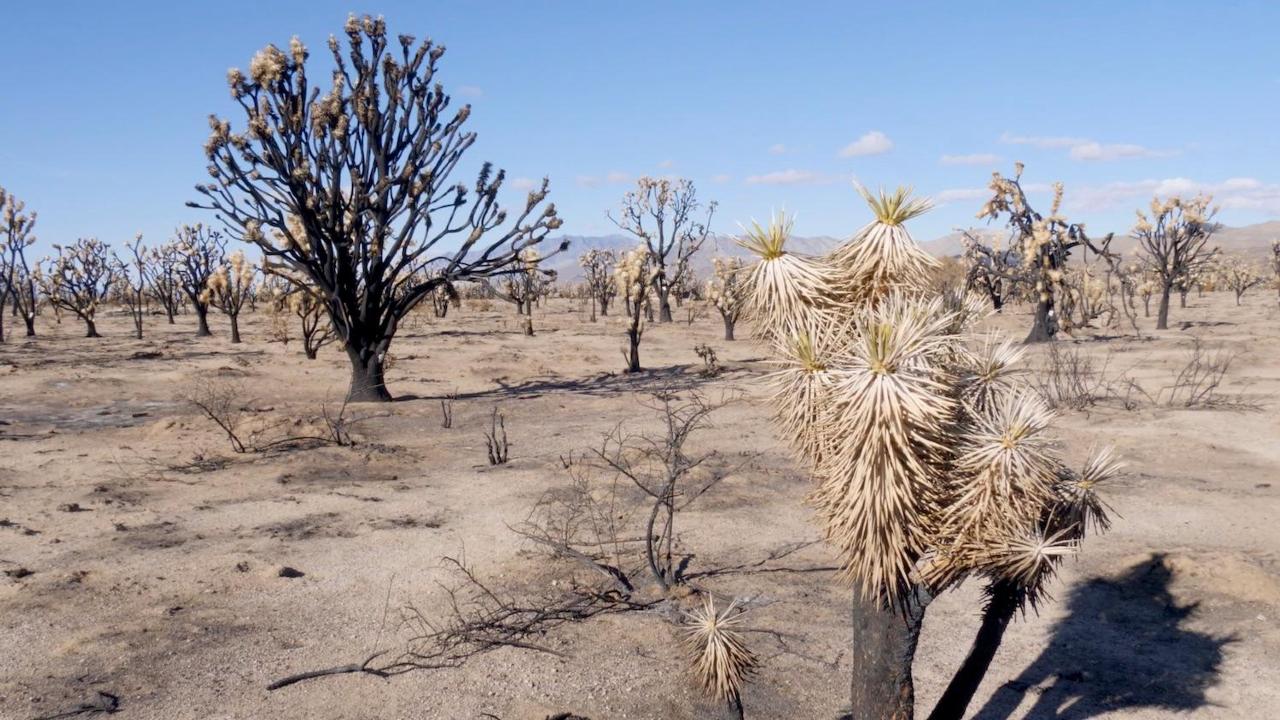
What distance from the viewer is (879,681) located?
4.14m

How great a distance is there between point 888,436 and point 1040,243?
19692 millimetres

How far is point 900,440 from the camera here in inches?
131

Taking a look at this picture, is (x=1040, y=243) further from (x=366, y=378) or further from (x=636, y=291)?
(x=366, y=378)

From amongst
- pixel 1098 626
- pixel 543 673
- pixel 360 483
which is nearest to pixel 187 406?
pixel 360 483

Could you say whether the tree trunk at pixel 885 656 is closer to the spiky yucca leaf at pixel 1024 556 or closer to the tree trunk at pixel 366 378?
the spiky yucca leaf at pixel 1024 556

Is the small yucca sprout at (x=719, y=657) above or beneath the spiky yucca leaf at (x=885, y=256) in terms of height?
beneath

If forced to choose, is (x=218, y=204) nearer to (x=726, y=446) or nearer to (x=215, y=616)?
(x=726, y=446)

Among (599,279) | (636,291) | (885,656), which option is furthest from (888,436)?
(599,279)

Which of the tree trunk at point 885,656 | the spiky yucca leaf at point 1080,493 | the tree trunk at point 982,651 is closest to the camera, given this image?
the spiky yucca leaf at point 1080,493

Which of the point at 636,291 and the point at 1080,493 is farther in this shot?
the point at 636,291

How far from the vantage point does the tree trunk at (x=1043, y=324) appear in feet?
71.2

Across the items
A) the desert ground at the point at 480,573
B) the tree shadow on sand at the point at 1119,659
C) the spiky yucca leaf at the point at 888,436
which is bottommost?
the tree shadow on sand at the point at 1119,659

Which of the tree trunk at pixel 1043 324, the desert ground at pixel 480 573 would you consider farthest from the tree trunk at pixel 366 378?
the tree trunk at pixel 1043 324

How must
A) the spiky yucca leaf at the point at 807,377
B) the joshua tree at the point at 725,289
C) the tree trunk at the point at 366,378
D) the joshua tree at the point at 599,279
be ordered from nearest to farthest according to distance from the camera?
the spiky yucca leaf at the point at 807,377
the tree trunk at the point at 366,378
the joshua tree at the point at 725,289
the joshua tree at the point at 599,279
